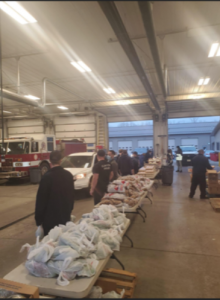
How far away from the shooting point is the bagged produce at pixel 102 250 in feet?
7.65

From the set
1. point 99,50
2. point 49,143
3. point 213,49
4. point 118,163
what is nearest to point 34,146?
point 49,143

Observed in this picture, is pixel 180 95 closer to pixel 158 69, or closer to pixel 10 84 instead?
pixel 158 69

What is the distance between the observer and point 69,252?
6.73ft

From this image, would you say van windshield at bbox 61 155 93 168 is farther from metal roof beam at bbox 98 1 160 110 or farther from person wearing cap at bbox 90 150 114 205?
metal roof beam at bbox 98 1 160 110

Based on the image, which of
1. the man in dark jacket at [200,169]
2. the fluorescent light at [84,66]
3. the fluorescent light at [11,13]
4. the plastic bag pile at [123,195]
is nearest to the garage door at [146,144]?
the fluorescent light at [84,66]

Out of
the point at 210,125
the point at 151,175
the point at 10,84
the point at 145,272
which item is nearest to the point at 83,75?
the point at 10,84

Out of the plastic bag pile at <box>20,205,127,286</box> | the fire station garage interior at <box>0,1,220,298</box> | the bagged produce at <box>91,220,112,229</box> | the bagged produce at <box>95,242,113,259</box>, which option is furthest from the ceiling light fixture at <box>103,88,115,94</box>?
the bagged produce at <box>95,242,113,259</box>

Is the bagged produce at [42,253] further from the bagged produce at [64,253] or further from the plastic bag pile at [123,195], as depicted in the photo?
the plastic bag pile at [123,195]

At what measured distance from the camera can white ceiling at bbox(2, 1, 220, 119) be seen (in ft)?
17.2

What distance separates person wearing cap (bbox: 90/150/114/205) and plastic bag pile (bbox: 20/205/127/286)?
2.36 meters

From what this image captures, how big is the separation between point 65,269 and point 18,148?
11042 mm

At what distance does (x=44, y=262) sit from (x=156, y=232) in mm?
3400

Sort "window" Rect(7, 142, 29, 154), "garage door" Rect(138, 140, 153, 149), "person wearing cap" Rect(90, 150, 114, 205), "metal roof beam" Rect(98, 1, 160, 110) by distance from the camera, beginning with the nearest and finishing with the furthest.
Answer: "metal roof beam" Rect(98, 1, 160, 110)
"person wearing cap" Rect(90, 150, 114, 205)
"window" Rect(7, 142, 29, 154)
"garage door" Rect(138, 140, 153, 149)

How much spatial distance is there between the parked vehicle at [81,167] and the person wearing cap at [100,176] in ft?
10.3
